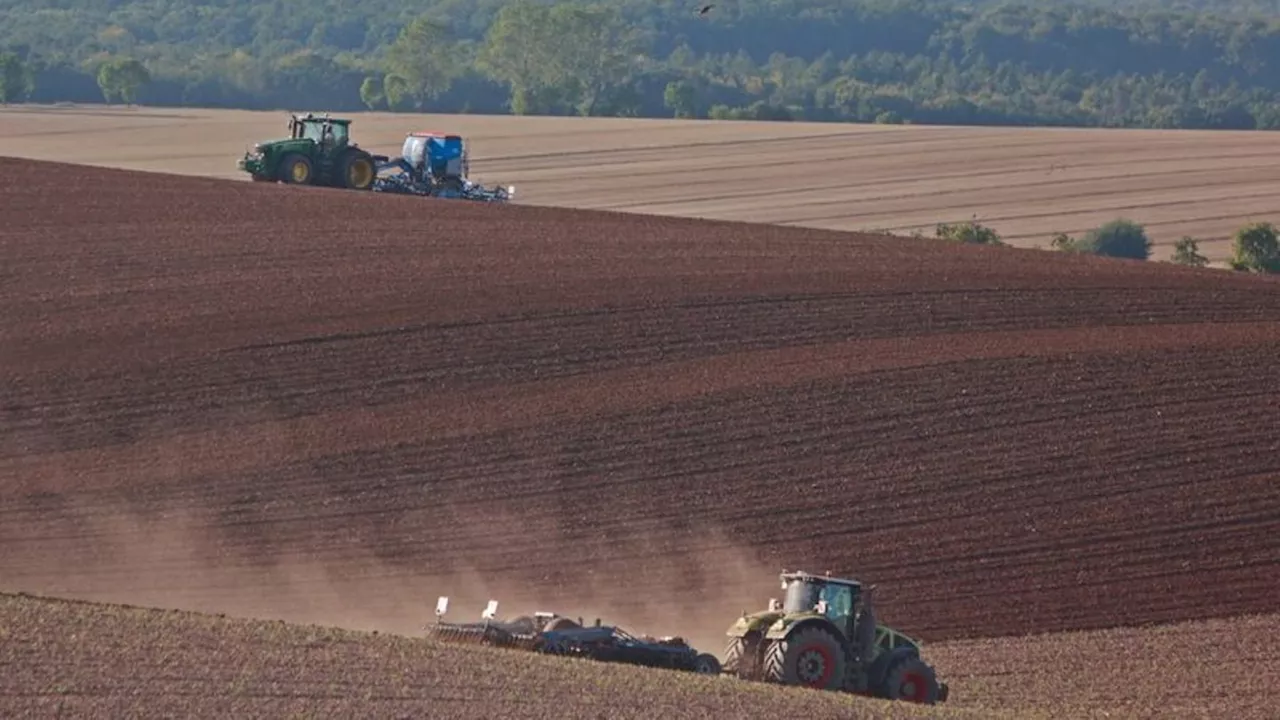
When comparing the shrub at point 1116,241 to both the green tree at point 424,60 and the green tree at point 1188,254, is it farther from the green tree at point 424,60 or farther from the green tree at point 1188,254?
the green tree at point 424,60

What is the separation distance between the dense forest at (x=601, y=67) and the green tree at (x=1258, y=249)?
57083mm

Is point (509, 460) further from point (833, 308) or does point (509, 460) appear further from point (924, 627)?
point (833, 308)

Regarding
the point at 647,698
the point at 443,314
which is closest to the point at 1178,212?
the point at 443,314

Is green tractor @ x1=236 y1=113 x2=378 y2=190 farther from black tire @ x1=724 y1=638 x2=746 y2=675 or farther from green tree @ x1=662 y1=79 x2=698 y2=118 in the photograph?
green tree @ x1=662 y1=79 x2=698 y2=118

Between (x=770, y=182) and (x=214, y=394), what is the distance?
173 feet

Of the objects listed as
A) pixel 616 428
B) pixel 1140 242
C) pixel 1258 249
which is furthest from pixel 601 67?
pixel 616 428

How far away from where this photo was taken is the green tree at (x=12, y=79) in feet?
362

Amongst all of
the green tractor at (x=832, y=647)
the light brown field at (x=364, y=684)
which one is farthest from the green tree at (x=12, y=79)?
the green tractor at (x=832, y=647)

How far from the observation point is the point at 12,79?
110875 millimetres

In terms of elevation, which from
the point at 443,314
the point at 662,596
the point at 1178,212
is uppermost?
the point at 1178,212

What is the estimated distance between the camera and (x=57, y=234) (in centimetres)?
4291

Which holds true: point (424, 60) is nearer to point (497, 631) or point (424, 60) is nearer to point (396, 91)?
point (396, 91)

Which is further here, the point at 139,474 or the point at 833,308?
the point at 833,308

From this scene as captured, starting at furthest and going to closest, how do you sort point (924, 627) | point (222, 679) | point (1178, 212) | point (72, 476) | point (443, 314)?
point (1178, 212) → point (443, 314) → point (72, 476) → point (924, 627) → point (222, 679)
